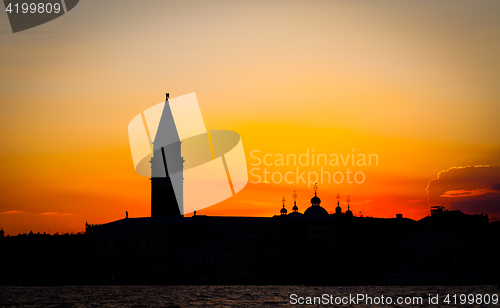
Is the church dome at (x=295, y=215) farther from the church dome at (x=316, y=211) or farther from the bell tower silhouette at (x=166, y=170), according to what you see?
the bell tower silhouette at (x=166, y=170)

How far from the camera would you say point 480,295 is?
92.2m

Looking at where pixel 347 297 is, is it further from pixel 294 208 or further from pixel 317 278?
pixel 294 208

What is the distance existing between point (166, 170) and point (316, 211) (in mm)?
28139

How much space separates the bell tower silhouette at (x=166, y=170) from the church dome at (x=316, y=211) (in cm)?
Result: 2268

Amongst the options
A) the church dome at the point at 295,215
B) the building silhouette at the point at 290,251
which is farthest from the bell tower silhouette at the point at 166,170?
the church dome at the point at 295,215

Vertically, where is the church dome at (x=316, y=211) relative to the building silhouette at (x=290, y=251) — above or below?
above

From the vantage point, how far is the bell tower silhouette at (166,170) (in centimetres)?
16250

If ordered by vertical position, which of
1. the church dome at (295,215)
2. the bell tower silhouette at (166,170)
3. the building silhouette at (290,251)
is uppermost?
the bell tower silhouette at (166,170)

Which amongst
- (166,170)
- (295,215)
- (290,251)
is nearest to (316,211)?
(295,215)

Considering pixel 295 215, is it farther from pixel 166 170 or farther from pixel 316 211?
pixel 166 170

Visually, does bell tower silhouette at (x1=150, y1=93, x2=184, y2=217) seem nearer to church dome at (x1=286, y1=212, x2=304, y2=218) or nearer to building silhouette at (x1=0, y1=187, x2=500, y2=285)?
building silhouette at (x1=0, y1=187, x2=500, y2=285)

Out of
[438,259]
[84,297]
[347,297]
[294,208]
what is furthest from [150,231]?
[347,297]

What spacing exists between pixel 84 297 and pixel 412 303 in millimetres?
36308

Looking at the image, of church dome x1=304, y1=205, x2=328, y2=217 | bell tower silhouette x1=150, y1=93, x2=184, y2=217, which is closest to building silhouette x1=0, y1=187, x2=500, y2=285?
church dome x1=304, y1=205, x2=328, y2=217
